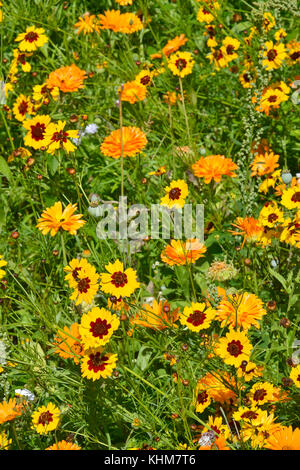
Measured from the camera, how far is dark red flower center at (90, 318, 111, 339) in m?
1.82

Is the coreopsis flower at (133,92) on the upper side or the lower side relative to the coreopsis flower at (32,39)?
lower

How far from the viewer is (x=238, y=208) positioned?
2410mm

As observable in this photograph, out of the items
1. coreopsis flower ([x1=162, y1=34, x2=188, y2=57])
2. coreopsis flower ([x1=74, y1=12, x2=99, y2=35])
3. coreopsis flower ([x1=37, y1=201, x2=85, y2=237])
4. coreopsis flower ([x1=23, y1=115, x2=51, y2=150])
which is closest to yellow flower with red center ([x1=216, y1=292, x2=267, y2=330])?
coreopsis flower ([x1=37, y1=201, x2=85, y2=237])

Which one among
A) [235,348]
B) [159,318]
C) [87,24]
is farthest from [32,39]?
[235,348]

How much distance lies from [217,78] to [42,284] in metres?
1.30

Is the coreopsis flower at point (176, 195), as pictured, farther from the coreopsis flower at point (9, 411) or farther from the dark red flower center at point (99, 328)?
the coreopsis flower at point (9, 411)

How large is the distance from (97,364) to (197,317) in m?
0.35

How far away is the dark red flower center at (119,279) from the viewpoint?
193cm

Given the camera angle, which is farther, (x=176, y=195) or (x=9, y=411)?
(x=176, y=195)

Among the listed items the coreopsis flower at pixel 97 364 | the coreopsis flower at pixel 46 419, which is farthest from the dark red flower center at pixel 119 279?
the coreopsis flower at pixel 46 419

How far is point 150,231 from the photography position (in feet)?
8.05

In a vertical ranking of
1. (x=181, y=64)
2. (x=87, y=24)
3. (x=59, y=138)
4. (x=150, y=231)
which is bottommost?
(x=150, y=231)

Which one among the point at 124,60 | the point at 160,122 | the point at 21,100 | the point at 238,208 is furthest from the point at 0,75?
the point at 238,208

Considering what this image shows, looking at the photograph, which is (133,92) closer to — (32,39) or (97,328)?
(32,39)
